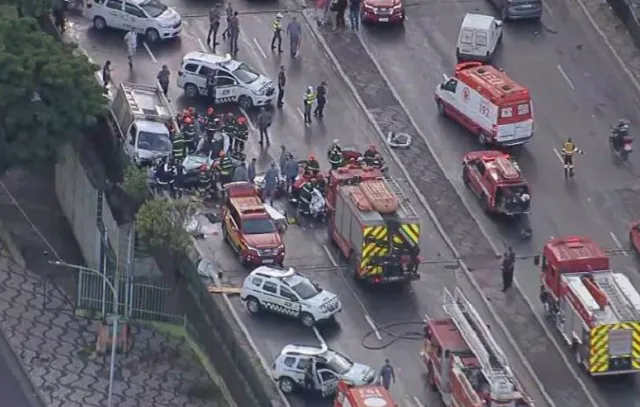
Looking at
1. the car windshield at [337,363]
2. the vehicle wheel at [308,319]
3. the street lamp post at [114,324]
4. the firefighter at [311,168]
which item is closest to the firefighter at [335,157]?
the firefighter at [311,168]

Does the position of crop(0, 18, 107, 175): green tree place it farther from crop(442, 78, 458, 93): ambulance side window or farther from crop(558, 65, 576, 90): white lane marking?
crop(558, 65, 576, 90): white lane marking

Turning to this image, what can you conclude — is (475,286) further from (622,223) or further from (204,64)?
(204,64)

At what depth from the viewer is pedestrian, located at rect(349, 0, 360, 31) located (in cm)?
11775

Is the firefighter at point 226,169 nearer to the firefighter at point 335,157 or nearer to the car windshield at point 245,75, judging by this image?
the firefighter at point 335,157

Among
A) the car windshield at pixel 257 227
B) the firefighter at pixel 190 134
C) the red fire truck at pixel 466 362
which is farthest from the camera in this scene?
the firefighter at pixel 190 134

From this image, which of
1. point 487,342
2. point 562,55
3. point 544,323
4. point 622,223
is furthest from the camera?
point 562,55

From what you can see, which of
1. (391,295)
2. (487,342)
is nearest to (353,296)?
(391,295)

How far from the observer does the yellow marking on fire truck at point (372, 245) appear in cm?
9969

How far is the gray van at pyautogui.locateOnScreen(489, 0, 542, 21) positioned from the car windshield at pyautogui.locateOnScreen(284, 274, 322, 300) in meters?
23.9

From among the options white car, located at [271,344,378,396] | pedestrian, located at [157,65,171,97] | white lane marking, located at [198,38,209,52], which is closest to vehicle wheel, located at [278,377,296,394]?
white car, located at [271,344,378,396]

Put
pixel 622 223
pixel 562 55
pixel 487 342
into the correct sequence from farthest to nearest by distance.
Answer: pixel 562 55 → pixel 622 223 → pixel 487 342

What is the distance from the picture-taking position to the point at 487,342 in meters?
92.9

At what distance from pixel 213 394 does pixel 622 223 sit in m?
17.7

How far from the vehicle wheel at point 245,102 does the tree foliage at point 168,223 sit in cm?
1022
